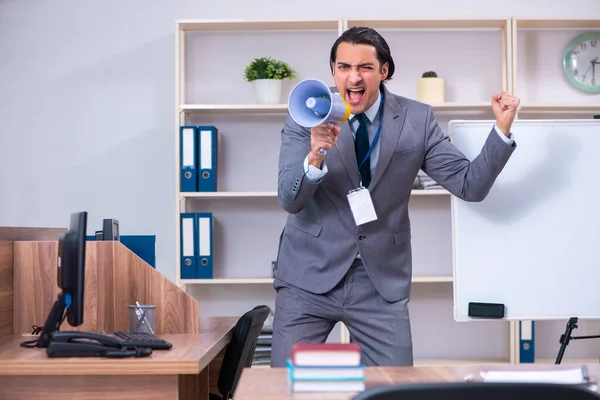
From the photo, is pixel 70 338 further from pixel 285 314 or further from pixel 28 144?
pixel 28 144

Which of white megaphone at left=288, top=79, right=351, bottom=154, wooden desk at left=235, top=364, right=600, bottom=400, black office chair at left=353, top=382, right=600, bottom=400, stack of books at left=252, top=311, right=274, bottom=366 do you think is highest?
white megaphone at left=288, top=79, right=351, bottom=154

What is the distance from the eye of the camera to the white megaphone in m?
2.16

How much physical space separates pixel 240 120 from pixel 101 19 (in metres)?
0.98

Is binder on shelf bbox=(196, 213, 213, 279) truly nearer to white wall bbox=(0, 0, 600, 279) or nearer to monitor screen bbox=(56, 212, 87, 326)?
white wall bbox=(0, 0, 600, 279)

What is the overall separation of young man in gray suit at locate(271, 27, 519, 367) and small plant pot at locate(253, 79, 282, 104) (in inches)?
65.8

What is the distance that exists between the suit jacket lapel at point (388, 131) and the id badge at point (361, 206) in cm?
8

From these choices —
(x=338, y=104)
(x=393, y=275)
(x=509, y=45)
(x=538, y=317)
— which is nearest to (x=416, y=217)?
(x=509, y=45)

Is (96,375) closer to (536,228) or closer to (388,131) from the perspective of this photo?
(388,131)

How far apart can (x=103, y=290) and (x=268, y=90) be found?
198cm

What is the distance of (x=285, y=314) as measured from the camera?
2.55 meters

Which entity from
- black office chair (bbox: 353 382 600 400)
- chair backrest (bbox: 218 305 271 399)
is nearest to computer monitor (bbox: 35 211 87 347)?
chair backrest (bbox: 218 305 271 399)

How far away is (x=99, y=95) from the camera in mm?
4566

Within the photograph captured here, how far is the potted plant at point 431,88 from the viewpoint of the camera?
431 cm

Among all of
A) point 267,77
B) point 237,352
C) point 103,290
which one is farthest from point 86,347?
point 267,77
